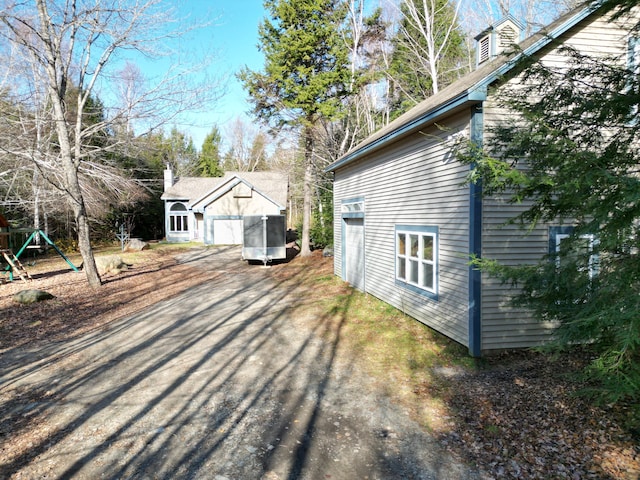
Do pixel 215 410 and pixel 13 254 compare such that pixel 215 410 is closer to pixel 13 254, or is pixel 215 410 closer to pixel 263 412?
pixel 263 412

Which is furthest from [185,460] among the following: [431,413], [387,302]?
[387,302]

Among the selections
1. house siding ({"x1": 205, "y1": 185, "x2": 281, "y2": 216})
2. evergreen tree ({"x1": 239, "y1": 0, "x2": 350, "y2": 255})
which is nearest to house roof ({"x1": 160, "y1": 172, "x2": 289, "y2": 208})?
house siding ({"x1": 205, "y1": 185, "x2": 281, "y2": 216})

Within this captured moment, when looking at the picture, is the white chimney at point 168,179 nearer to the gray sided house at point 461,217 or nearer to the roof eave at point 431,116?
the roof eave at point 431,116

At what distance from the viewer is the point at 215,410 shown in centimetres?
491

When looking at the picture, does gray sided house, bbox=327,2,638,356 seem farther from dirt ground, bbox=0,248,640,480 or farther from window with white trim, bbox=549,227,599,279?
dirt ground, bbox=0,248,640,480

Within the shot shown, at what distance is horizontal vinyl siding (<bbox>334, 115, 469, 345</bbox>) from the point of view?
668 cm

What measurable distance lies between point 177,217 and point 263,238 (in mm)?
17680

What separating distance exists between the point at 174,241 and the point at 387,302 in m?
26.4

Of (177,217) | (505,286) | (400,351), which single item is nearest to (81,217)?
(400,351)

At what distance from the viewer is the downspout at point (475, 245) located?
6.24 m

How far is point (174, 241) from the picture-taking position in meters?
32.4

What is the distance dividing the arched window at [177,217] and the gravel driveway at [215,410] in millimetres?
25431

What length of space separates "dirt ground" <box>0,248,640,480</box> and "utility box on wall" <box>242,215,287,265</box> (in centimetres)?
934

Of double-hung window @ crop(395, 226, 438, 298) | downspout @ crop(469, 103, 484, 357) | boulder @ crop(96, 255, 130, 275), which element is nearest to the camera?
downspout @ crop(469, 103, 484, 357)
